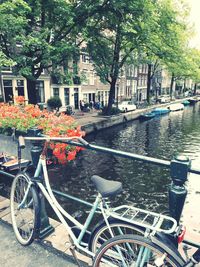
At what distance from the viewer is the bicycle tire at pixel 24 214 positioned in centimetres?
275

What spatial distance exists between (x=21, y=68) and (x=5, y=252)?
1277 centimetres

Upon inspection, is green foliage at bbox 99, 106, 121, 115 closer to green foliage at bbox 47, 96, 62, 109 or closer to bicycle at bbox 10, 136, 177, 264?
green foliage at bbox 47, 96, 62, 109

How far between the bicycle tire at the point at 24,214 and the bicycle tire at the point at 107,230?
0.81m

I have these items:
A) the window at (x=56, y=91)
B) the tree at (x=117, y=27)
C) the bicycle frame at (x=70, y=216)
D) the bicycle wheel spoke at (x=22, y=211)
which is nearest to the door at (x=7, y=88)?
the window at (x=56, y=91)

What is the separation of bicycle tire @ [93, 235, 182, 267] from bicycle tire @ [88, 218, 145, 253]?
10cm

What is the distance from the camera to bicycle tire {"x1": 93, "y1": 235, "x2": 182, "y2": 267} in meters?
1.74

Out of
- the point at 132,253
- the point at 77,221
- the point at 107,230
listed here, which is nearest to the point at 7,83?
the point at 77,221

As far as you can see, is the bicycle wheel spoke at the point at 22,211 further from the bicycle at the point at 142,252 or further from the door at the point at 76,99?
the door at the point at 76,99

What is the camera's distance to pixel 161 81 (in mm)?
62250

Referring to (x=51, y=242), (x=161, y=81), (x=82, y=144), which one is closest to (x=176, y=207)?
(x=82, y=144)

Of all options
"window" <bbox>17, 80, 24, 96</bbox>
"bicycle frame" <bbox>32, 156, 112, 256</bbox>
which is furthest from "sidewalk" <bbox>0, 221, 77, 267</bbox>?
"window" <bbox>17, 80, 24, 96</bbox>

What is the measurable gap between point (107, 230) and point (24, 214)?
56.2 inches

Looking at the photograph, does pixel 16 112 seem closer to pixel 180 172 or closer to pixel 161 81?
pixel 180 172

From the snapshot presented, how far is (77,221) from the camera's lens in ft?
8.43
